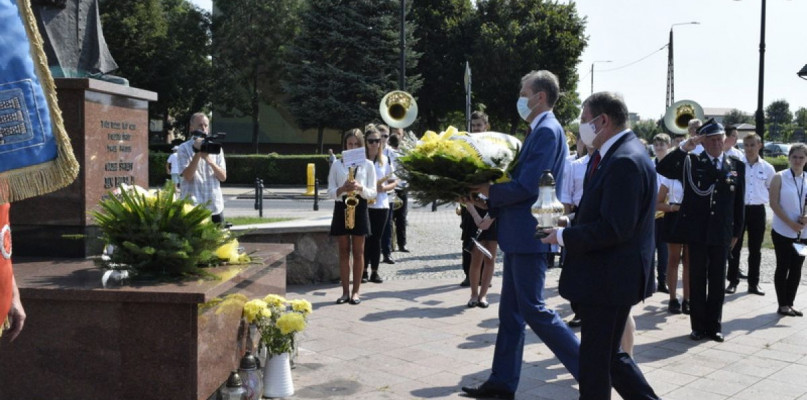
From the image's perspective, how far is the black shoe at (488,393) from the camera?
5.00 meters

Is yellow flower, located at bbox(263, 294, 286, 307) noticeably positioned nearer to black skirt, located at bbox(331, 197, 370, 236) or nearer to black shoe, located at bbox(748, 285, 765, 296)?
black skirt, located at bbox(331, 197, 370, 236)

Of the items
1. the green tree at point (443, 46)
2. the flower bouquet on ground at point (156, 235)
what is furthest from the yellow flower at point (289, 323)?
the green tree at point (443, 46)

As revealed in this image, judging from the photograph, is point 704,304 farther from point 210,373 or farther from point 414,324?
point 210,373

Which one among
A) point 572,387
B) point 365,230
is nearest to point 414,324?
point 365,230

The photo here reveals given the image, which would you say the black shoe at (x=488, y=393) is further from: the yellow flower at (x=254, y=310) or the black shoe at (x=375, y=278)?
the black shoe at (x=375, y=278)

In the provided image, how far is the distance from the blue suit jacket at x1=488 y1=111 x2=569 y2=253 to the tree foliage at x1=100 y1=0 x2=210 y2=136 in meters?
40.7

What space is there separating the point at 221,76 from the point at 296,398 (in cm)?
4038

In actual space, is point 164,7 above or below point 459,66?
above

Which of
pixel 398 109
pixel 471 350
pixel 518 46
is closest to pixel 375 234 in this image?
pixel 471 350

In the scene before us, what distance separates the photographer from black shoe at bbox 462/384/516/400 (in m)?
5.00

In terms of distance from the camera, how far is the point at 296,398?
502 centimetres

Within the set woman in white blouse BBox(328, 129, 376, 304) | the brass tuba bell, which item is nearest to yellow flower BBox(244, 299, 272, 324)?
woman in white blouse BBox(328, 129, 376, 304)

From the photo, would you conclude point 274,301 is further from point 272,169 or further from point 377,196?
point 272,169

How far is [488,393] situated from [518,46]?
40.5m
